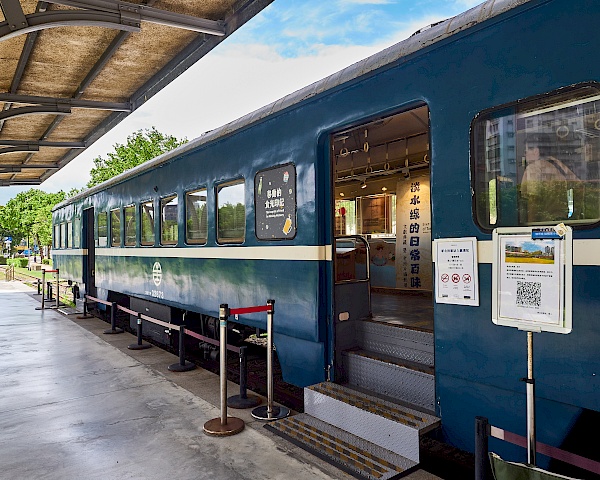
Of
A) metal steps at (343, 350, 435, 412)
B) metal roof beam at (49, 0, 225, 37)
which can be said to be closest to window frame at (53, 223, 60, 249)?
metal roof beam at (49, 0, 225, 37)

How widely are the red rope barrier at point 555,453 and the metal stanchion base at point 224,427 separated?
2311 mm

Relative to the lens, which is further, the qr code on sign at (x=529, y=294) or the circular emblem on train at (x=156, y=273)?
the circular emblem on train at (x=156, y=273)

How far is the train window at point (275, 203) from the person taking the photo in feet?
15.0

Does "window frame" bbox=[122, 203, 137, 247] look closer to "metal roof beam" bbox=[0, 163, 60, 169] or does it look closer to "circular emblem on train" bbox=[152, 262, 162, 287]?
"circular emblem on train" bbox=[152, 262, 162, 287]

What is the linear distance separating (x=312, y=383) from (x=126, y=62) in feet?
19.2

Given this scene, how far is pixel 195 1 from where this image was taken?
5.71m

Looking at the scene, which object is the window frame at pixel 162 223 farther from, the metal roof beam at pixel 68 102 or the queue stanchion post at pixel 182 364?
the metal roof beam at pixel 68 102

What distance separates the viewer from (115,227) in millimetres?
9711

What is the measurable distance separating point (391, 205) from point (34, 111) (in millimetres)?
6875

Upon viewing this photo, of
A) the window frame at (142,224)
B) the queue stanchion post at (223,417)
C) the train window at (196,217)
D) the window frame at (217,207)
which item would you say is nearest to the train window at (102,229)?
the window frame at (142,224)

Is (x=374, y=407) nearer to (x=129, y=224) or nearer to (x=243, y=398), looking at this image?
(x=243, y=398)

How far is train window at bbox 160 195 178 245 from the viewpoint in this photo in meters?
7.02

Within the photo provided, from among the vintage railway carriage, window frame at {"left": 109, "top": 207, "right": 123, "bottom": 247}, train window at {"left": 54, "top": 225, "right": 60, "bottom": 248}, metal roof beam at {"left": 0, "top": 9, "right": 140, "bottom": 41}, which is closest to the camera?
the vintage railway carriage

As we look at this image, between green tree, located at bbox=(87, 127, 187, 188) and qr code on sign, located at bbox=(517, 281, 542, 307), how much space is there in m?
25.2
